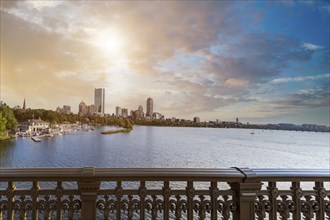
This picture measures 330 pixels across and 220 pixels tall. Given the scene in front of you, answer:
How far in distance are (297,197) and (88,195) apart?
4.04 ft

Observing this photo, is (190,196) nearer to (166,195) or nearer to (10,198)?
(166,195)

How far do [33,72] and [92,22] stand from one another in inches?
585

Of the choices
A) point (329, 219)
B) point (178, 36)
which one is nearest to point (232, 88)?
point (178, 36)

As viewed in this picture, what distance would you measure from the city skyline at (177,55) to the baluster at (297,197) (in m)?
5.57

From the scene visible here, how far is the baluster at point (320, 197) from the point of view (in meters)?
1.53

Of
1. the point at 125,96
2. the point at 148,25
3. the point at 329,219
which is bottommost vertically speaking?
the point at 329,219

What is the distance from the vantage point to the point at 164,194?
1472mm

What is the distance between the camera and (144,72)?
19141mm

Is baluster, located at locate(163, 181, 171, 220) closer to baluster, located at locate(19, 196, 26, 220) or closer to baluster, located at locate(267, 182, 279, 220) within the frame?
baluster, located at locate(267, 182, 279, 220)

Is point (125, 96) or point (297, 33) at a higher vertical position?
point (297, 33)


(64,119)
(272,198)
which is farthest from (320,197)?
(64,119)

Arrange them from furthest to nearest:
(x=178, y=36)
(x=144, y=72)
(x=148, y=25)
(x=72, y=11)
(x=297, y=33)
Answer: (x=144, y=72)
(x=178, y=36)
(x=297, y=33)
(x=148, y=25)
(x=72, y=11)

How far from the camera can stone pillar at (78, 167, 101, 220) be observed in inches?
56.1

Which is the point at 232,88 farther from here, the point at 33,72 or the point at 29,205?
the point at 29,205
